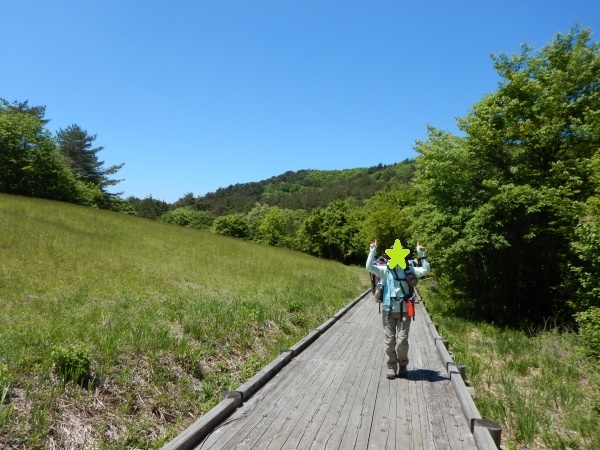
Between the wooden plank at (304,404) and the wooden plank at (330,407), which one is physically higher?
the wooden plank at (330,407)

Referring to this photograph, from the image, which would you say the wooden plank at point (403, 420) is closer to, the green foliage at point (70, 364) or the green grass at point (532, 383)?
the green grass at point (532, 383)

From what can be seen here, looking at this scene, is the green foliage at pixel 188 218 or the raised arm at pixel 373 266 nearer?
the raised arm at pixel 373 266

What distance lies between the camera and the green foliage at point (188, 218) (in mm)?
97312

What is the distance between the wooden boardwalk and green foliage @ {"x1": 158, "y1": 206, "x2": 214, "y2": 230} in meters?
93.3

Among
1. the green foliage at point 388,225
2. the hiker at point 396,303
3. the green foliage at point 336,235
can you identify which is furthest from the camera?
the green foliage at point 336,235

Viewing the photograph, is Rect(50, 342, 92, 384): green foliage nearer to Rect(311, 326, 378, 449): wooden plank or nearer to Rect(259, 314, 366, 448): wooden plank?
Rect(259, 314, 366, 448): wooden plank

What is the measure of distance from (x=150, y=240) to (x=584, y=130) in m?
22.8

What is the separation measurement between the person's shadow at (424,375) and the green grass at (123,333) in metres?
3.05

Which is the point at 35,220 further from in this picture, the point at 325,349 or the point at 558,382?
the point at 558,382

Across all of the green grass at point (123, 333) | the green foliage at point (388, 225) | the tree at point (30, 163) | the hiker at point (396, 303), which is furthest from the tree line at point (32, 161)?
the hiker at point (396, 303)

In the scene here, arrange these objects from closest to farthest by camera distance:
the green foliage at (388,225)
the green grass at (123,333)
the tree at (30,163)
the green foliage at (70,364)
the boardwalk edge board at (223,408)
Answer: the boardwalk edge board at (223,408) < the green grass at (123,333) < the green foliage at (70,364) < the tree at (30,163) < the green foliage at (388,225)

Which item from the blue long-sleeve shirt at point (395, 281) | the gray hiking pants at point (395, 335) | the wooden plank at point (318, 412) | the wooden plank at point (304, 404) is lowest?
the wooden plank at point (304, 404)

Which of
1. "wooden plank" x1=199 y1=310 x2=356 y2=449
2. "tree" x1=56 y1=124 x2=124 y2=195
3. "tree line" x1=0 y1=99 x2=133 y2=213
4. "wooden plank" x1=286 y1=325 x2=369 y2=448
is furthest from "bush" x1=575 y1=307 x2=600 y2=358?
"tree" x1=56 y1=124 x2=124 y2=195

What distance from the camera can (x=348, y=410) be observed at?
5.34 meters
